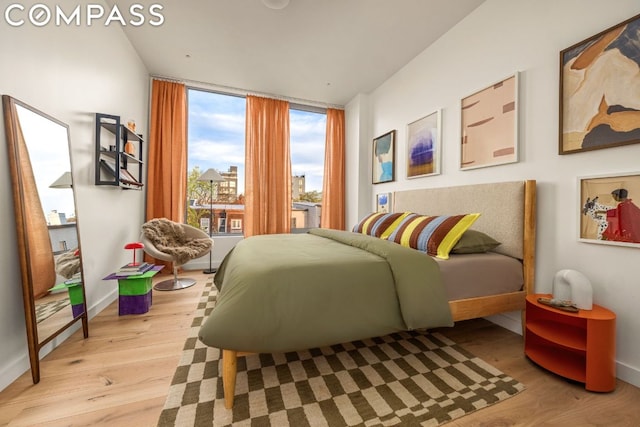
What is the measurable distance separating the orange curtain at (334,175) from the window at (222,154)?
0.36 m

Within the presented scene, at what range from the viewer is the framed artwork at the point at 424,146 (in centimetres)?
294

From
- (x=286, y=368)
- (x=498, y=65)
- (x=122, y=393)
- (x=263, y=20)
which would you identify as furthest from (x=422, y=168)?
(x=122, y=393)

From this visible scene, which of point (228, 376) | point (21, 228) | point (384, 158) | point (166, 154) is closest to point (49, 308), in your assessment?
point (21, 228)

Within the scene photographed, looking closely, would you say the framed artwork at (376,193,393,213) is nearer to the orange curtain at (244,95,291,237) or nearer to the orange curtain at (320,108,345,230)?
the orange curtain at (320,108,345,230)

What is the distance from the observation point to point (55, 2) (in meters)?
1.75

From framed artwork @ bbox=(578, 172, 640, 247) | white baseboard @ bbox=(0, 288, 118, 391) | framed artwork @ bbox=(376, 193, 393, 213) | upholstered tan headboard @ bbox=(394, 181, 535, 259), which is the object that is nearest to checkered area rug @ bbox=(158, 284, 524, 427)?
white baseboard @ bbox=(0, 288, 118, 391)

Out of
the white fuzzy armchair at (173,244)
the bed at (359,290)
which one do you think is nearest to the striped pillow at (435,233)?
the bed at (359,290)

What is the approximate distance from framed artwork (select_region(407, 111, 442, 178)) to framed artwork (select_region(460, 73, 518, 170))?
327mm

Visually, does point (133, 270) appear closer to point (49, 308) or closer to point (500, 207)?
point (49, 308)

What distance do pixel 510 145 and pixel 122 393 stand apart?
10.1 ft

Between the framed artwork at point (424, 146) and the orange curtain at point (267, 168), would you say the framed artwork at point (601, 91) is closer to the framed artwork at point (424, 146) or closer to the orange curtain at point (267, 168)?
the framed artwork at point (424, 146)

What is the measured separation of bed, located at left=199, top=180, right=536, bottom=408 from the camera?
4.16ft

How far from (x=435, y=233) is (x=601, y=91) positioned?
4.26 feet

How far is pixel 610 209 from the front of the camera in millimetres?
1577
